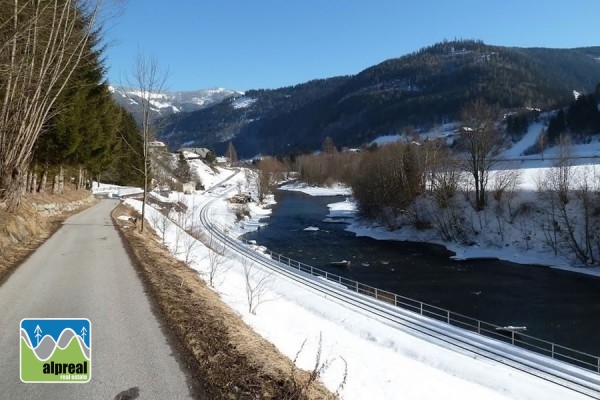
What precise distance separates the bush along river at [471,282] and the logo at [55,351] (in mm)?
19300

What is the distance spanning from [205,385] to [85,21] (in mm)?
17424

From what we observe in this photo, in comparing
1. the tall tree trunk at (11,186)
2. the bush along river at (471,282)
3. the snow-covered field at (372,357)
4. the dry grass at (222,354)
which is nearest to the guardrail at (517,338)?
the bush along river at (471,282)

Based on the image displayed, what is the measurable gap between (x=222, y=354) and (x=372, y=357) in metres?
7.35

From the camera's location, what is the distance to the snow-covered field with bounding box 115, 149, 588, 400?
10.4 metres

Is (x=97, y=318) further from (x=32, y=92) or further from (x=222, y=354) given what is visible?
(x=32, y=92)

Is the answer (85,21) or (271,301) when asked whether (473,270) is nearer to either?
(271,301)

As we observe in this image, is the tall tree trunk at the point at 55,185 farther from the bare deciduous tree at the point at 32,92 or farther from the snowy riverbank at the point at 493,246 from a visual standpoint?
the snowy riverbank at the point at 493,246

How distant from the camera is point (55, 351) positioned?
268 inches

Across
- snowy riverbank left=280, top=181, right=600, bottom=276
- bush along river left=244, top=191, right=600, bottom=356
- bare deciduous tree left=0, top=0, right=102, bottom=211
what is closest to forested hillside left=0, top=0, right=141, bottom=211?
bare deciduous tree left=0, top=0, right=102, bottom=211

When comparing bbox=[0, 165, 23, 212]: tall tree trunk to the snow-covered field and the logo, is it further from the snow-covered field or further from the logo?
the logo

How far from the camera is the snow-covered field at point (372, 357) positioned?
34.3ft

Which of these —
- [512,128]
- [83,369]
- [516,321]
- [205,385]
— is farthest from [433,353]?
[512,128]

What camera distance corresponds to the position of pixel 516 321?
2147 centimetres

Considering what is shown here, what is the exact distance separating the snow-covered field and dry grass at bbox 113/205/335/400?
1189mm
